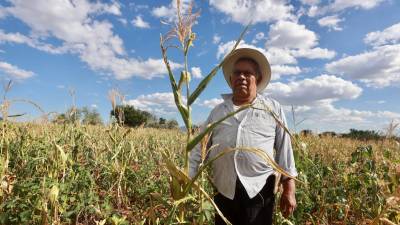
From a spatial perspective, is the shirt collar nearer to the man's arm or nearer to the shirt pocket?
the shirt pocket

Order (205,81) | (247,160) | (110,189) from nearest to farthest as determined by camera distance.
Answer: (205,81) → (247,160) → (110,189)

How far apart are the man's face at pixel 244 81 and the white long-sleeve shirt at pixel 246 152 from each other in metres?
0.09

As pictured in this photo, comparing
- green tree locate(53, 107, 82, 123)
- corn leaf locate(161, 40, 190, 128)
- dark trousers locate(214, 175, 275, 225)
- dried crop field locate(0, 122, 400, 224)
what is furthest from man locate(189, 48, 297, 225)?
green tree locate(53, 107, 82, 123)

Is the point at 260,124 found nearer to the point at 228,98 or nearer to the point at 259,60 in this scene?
the point at 228,98

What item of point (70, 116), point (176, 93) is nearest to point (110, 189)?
point (70, 116)

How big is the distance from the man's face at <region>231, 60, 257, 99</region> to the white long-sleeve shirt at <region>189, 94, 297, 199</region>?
87 mm

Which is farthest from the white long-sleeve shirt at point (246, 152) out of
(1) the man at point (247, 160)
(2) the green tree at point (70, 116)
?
(2) the green tree at point (70, 116)

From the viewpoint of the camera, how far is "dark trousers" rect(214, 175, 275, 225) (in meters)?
2.11

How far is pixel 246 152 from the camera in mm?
2098

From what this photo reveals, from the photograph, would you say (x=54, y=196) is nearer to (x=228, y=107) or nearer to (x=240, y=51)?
(x=228, y=107)

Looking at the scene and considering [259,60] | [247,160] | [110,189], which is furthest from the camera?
[110,189]

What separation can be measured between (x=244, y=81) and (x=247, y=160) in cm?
49

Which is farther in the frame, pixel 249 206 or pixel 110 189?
pixel 110 189

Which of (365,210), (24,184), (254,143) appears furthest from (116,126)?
(365,210)
